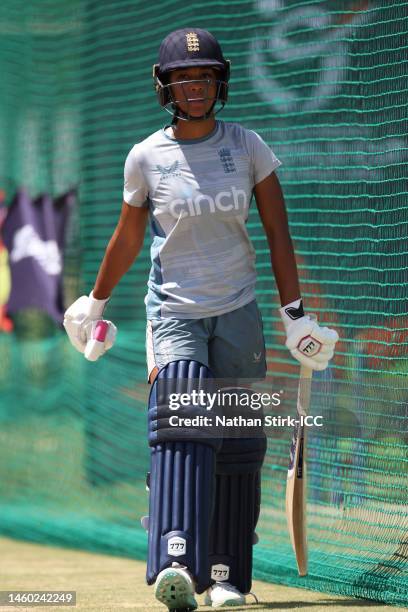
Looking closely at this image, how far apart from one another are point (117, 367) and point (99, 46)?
1737 millimetres

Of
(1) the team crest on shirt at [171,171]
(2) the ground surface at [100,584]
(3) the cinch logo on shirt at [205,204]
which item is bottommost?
(2) the ground surface at [100,584]

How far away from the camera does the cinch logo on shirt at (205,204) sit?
156 inches

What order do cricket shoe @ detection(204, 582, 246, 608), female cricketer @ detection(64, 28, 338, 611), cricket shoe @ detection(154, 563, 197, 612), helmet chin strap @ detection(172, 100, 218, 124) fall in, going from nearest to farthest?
cricket shoe @ detection(154, 563, 197, 612) < female cricketer @ detection(64, 28, 338, 611) < helmet chin strap @ detection(172, 100, 218, 124) < cricket shoe @ detection(204, 582, 246, 608)

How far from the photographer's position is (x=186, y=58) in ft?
13.0

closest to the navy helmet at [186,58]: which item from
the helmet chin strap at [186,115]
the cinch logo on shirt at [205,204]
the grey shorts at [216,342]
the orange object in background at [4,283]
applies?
the helmet chin strap at [186,115]

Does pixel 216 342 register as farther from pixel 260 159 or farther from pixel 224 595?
pixel 224 595

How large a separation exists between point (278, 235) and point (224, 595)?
1140 mm

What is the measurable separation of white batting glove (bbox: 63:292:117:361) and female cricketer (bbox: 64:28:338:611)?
197 mm

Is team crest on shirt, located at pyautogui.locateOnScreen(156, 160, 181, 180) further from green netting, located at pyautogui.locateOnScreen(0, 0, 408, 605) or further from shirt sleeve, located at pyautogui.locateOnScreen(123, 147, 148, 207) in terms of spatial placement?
green netting, located at pyautogui.locateOnScreen(0, 0, 408, 605)

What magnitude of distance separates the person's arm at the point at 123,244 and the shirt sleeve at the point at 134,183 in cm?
3

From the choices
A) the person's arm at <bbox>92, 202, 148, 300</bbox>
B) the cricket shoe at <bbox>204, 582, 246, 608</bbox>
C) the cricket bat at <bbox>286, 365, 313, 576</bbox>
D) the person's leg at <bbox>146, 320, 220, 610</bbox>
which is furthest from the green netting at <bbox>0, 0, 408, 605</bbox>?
the person's arm at <bbox>92, 202, 148, 300</bbox>

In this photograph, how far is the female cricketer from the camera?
388 cm

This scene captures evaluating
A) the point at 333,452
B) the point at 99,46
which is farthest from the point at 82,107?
the point at 333,452

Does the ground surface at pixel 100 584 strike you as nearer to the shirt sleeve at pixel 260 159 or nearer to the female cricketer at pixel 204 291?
the female cricketer at pixel 204 291
